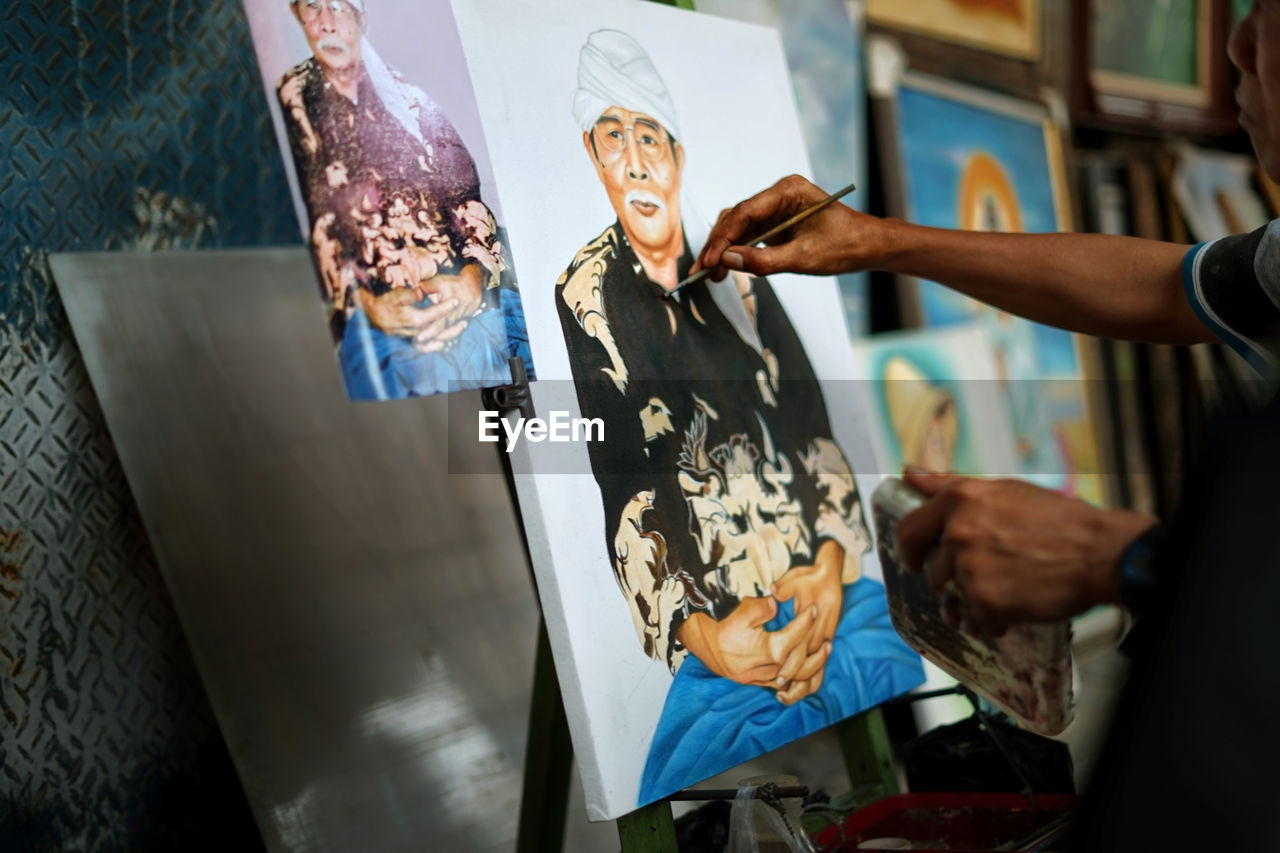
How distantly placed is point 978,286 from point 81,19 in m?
1.62

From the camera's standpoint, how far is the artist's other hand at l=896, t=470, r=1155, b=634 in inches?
35.2

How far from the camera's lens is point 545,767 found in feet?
4.93

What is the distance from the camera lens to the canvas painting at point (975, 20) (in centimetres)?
319

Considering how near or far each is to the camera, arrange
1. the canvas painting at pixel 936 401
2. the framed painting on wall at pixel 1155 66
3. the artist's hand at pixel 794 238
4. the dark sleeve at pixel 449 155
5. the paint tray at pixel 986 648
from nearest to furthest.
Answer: the paint tray at pixel 986 648, the dark sleeve at pixel 449 155, the artist's hand at pixel 794 238, the canvas painting at pixel 936 401, the framed painting on wall at pixel 1155 66

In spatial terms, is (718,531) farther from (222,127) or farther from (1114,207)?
(1114,207)

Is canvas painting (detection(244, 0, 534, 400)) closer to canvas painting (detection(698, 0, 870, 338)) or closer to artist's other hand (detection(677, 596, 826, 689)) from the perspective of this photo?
artist's other hand (detection(677, 596, 826, 689))

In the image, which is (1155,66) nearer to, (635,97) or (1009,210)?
(1009,210)

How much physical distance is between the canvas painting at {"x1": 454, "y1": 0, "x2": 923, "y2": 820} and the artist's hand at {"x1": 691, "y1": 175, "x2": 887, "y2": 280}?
0.23 feet

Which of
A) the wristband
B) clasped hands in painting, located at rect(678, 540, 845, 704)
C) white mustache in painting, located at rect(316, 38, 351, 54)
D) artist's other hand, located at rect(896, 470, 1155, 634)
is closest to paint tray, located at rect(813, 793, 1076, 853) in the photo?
clasped hands in painting, located at rect(678, 540, 845, 704)

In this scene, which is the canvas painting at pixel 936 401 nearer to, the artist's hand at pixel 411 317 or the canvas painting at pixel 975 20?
the canvas painting at pixel 975 20

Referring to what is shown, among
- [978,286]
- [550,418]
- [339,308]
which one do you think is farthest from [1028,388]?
[339,308]

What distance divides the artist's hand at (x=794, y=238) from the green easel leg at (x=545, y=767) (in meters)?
0.60

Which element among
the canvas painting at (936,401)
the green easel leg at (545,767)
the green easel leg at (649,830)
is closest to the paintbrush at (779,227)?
the green easel leg at (545,767)

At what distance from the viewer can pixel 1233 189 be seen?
4.26m
